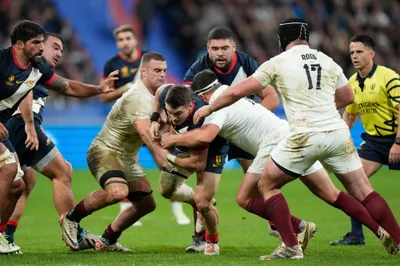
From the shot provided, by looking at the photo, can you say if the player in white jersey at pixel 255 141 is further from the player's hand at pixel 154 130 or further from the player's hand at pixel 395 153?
the player's hand at pixel 395 153

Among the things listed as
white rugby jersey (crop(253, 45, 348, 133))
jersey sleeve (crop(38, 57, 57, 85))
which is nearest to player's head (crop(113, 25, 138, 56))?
jersey sleeve (crop(38, 57, 57, 85))

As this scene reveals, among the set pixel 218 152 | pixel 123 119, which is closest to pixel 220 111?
pixel 218 152

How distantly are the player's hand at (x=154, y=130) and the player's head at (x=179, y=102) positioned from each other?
38 cm

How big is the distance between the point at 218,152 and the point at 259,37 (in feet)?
56.4

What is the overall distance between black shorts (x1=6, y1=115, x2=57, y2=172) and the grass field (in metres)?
1.04

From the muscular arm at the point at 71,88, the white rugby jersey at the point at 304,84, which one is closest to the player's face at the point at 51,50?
the muscular arm at the point at 71,88

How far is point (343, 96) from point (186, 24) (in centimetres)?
1809

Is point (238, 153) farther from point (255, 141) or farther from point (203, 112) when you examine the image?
point (203, 112)

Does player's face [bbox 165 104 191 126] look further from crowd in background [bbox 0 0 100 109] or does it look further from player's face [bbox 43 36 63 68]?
crowd in background [bbox 0 0 100 109]

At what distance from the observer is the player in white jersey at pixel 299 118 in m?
8.86

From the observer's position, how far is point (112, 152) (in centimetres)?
1045

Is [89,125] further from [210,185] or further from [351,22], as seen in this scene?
[210,185]

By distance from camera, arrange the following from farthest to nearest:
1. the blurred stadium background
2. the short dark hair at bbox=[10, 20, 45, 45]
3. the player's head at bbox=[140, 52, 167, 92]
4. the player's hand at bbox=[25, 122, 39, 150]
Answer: the blurred stadium background
the player's hand at bbox=[25, 122, 39, 150]
the player's head at bbox=[140, 52, 167, 92]
the short dark hair at bbox=[10, 20, 45, 45]

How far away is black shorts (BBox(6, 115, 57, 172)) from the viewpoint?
1079cm
